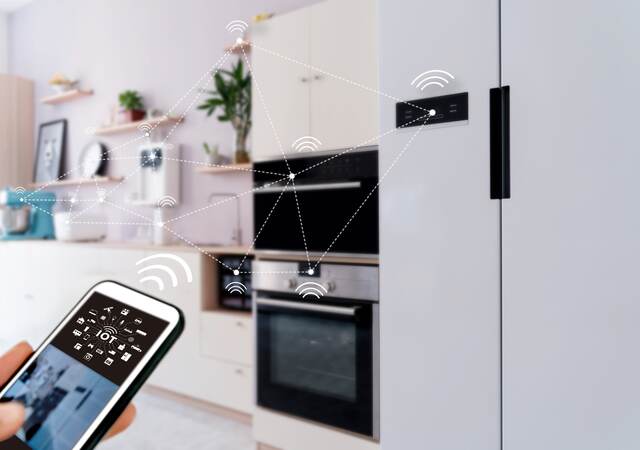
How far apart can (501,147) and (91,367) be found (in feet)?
3.68

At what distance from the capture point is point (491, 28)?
1.41 m

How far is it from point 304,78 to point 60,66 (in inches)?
129

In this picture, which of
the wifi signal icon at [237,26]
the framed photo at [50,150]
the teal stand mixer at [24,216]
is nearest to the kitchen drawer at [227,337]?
the wifi signal icon at [237,26]

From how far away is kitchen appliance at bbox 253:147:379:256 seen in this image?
1823 mm

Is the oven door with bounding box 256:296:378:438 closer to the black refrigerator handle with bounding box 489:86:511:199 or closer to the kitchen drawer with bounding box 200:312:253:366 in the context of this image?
the kitchen drawer with bounding box 200:312:253:366

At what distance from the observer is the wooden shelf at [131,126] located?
3293 mm

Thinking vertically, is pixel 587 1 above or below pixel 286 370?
above

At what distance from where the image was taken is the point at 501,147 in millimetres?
1386

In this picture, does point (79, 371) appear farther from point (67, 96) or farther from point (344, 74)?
point (67, 96)

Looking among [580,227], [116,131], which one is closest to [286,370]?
[580,227]

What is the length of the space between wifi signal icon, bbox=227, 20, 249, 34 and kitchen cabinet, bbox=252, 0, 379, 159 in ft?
2.49

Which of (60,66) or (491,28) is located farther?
(60,66)

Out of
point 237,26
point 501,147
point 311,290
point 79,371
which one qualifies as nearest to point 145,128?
point 237,26

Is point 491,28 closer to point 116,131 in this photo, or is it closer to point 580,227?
point 580,227
